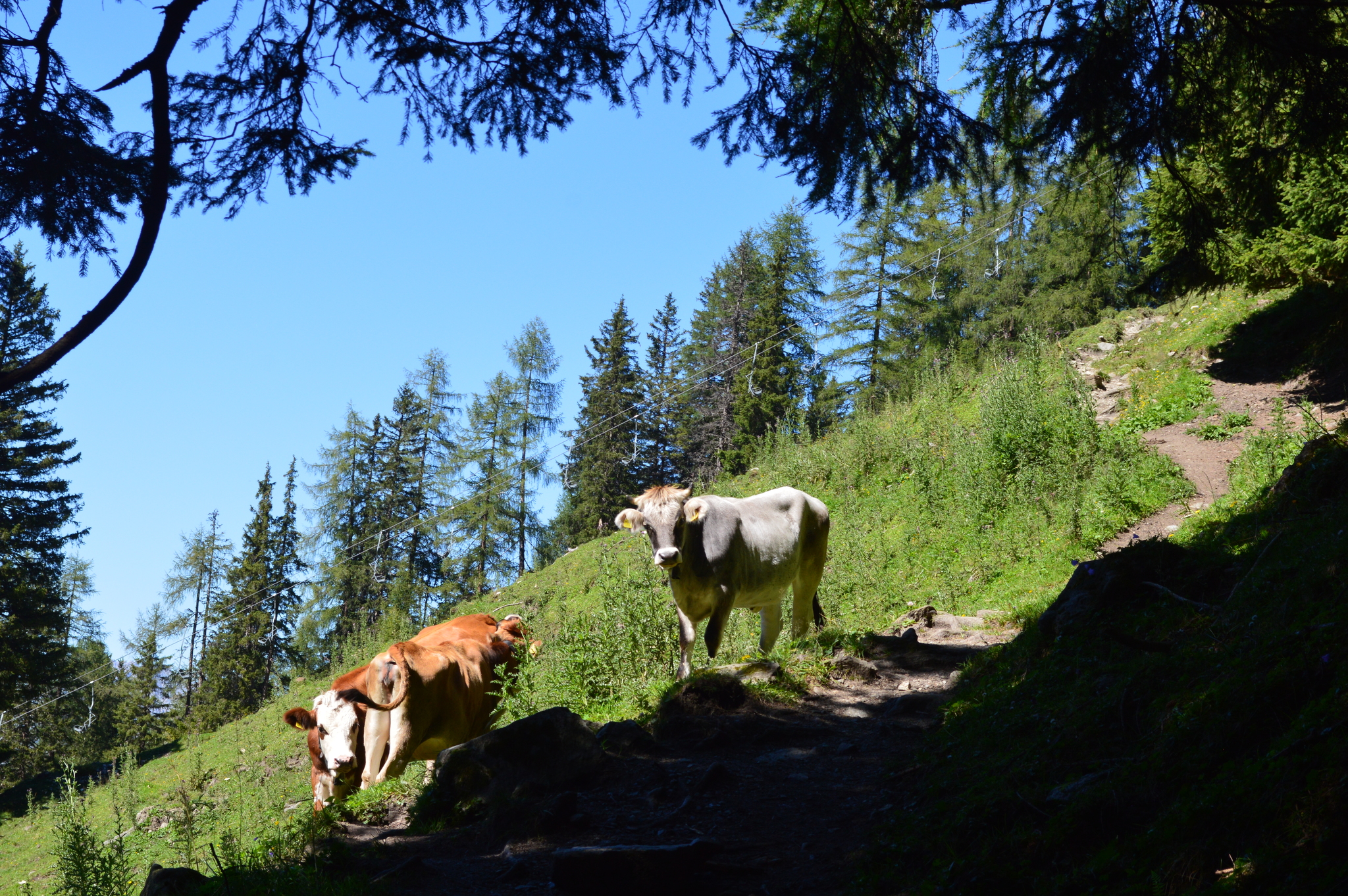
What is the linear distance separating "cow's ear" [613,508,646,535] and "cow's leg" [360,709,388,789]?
9.78ft

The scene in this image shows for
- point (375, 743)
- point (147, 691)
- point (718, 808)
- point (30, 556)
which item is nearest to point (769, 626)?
point (375, 743)

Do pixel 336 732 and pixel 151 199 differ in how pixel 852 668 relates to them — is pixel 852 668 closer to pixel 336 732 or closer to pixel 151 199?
pixel 336 732

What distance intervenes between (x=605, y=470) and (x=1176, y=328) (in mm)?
27862

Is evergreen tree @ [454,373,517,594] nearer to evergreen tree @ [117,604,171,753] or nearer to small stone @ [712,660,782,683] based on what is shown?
evergreen tree @ [117,604,171,753]

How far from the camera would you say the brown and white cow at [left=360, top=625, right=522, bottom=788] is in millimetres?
7770

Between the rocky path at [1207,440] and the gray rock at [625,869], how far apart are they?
861cm

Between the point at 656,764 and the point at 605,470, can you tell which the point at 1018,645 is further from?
the point at 605,470

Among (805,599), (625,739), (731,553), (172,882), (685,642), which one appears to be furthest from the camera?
Answer: (805,599)

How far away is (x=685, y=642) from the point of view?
28.3ft

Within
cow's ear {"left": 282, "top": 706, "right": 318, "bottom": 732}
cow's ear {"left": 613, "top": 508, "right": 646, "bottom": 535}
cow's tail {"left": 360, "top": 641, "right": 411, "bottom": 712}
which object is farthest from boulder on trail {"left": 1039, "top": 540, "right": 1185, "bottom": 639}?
cow's ear {"left": 282, "top": 706, "right": 318, "bottom": 732}

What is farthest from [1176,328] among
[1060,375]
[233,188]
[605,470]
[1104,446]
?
[605,470]

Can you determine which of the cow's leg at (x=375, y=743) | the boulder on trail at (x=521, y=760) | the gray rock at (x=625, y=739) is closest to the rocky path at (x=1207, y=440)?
the gray rock at (x=625, y=739)

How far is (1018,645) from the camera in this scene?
21.1 ft

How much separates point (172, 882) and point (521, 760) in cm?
222
